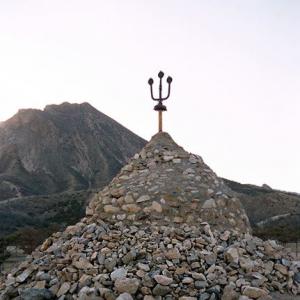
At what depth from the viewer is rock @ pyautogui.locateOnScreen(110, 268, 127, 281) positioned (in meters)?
6.53

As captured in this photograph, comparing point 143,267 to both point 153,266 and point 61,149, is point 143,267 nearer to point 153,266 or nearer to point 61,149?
point 153,266

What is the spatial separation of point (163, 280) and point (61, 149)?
4821 inches

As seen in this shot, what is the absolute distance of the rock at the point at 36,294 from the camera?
262 inches

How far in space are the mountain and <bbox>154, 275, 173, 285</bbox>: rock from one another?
85.7 metres

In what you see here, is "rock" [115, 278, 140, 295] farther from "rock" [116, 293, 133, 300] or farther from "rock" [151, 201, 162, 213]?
"rock" [151, 201, 162, 213]

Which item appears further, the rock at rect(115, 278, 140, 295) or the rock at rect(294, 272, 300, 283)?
the rock at rect(294, 272, 300, 283)

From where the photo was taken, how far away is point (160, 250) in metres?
7.09

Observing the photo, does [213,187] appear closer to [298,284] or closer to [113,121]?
[298,284]

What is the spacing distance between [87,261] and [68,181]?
10200 cm

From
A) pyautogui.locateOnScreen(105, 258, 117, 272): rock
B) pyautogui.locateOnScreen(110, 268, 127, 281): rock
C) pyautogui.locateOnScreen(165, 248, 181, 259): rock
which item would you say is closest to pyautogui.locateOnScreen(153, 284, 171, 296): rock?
pyautogui.locateOnScreen(110, 268, 127, 281): rock

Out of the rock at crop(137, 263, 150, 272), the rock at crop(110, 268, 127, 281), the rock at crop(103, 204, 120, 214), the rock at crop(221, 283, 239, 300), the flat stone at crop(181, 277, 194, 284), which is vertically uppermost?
the rock at crop(103, 204, 120, 214)

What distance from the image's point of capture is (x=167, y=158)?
30.5 feet

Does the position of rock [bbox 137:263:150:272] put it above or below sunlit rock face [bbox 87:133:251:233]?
below

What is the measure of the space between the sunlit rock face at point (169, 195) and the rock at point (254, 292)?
185 centimetres
